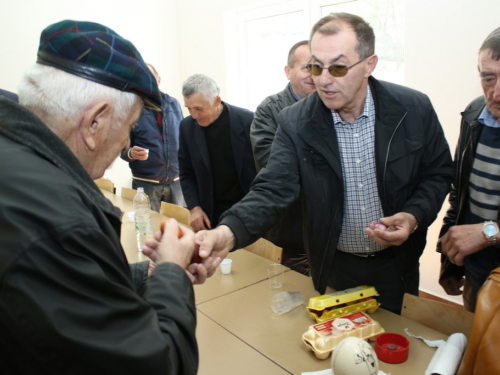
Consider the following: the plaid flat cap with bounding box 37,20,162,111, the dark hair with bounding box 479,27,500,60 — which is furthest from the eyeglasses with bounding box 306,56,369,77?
the plaid flat cap with bounding box 37,20,162,111

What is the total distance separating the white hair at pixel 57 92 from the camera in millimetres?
872

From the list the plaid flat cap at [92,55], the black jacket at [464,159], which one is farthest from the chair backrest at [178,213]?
the plaid flat cap at [92,55]

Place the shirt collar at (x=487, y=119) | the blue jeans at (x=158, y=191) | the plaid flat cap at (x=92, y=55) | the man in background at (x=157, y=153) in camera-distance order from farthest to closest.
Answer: the blue jeans at (x=158, y=191) < the man in background at (x=157, y=153) < the shirt collar at (x=487, y=119) < the plaid flat cap at (x=92, y=55)

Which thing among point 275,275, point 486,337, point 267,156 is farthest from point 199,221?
point 486,337

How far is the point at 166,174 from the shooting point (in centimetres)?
448

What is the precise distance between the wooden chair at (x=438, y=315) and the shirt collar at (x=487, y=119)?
0.88 m

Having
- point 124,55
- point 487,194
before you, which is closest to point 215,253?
point 124,55

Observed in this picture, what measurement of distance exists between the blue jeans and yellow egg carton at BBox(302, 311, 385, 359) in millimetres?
3130

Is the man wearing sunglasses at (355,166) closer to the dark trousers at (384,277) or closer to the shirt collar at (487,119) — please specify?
the dark trousers at (384,277)

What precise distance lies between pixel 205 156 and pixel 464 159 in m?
1.88

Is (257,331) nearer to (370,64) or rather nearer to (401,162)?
(401,162)

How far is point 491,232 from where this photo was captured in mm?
1728

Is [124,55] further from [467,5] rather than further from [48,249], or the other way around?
[467,5]

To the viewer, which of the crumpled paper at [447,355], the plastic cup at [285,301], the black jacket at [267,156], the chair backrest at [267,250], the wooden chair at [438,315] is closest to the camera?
the crumpled paper at [447,355]
